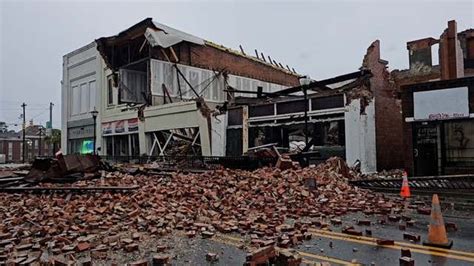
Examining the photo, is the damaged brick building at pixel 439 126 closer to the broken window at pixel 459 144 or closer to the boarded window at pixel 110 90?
the broken window at pixel 459 144

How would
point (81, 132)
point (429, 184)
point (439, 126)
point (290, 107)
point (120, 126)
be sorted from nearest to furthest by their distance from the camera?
point (429, 184)
point (439, 126)
point (290, 107)
point (120, 126)
point (81, 132)

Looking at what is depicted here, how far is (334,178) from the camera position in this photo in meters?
13.1

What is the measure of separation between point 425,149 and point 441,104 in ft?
7.20

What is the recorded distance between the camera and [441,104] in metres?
17.1

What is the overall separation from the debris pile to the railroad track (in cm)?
139

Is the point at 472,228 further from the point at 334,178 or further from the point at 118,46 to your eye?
the point at 118,46

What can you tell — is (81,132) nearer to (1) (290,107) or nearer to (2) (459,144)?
(1) (290,107)

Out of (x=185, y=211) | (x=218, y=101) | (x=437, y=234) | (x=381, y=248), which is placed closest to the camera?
(x=381, y=248)

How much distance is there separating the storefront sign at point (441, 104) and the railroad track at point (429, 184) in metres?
4.50

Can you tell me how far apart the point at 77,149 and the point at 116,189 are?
31.0 m

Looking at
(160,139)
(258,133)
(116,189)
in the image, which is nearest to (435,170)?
(258,133)

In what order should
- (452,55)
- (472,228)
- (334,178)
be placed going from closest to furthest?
(472,228) → (334,178) → (452,55)

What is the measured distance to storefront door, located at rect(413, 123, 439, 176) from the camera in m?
17.7

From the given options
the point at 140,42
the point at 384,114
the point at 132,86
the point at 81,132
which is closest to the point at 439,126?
the point at 384,114
